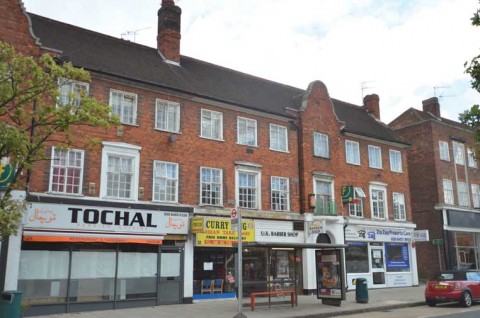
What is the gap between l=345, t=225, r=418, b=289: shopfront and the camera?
24.6 metres

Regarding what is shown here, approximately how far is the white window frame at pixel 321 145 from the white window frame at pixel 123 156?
1005 centimetres

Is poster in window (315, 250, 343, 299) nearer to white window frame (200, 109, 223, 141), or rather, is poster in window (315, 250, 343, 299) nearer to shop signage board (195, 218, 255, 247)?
shop signage board (195, 218, 255, 247)

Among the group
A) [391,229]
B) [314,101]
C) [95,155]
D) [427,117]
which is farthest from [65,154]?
[427,117]

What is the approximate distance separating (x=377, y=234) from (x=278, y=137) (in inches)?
338

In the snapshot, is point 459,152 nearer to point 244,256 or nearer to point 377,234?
point 377,234

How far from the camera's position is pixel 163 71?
2073cm

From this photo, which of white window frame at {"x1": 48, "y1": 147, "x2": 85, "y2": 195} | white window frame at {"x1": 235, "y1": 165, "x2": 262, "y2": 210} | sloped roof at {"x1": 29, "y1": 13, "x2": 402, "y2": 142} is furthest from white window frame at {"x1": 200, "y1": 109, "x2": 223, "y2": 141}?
white window frame at {"x1": 48, "y1": 147, "x2": 85, "y2": 195}

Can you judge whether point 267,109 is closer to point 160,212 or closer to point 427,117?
point 160,212

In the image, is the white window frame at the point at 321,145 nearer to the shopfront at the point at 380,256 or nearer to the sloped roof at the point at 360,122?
the sloped roof at the point at 360,122

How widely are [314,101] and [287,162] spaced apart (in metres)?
4.07

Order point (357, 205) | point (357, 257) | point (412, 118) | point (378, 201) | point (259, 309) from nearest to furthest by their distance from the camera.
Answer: point (259, 309)
point (357, 257)
point (357, 205)
point (378, 201)
point (412, 118)

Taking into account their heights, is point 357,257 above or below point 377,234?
below

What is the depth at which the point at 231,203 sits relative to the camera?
2017cm

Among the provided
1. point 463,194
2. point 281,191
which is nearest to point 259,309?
point 281,191
